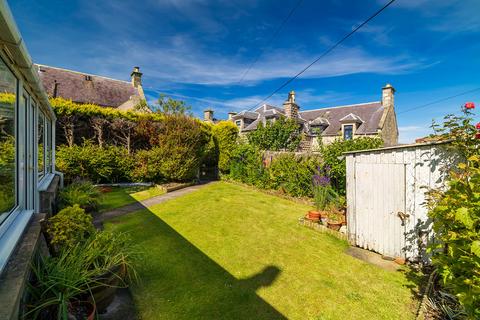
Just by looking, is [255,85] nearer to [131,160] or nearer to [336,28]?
[336,28]

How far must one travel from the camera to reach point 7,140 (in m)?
2.79

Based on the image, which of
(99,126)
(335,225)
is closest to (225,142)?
(99,126)

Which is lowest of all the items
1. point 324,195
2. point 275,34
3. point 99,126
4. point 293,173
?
point 324,195

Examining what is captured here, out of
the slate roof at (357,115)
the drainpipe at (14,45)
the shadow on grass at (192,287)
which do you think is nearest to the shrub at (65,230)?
the shadow on grass at (192,287)

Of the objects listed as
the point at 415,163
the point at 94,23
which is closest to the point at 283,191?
the point at 415,163

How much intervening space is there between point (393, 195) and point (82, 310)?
568 cm

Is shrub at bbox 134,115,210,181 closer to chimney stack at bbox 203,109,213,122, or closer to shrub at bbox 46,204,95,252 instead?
shrub at bbox 46,204,95,252

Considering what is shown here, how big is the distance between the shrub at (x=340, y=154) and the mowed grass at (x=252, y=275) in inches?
104

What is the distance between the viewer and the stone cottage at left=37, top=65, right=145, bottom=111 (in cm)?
1936

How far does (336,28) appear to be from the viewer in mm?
9469

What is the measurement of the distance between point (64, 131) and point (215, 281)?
12710 mm

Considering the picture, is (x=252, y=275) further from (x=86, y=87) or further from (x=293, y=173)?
(x=86, y=87)

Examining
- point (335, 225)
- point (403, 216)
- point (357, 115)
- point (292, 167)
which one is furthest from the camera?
point (357, 115)

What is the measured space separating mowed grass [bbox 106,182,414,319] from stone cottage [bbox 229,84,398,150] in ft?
50.2
